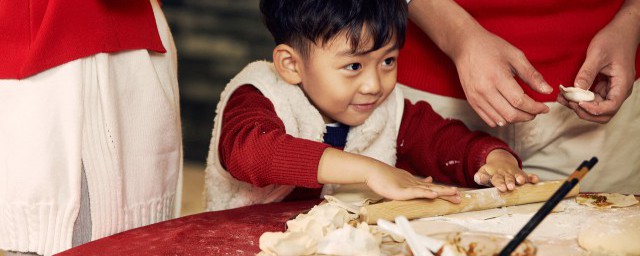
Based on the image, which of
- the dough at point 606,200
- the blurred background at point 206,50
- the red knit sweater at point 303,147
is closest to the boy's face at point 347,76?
the red knit sweater at point 303,147

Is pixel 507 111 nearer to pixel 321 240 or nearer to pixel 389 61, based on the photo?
pixel 389 61

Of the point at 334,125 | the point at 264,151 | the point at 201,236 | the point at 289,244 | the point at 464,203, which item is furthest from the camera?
the point at 334,125

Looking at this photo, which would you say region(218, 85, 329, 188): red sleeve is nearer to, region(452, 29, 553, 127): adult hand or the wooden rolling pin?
the wooden rolling pin

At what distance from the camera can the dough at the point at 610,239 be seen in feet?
3.83

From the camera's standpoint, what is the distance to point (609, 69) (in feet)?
5.51

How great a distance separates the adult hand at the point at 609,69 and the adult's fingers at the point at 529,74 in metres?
0.11

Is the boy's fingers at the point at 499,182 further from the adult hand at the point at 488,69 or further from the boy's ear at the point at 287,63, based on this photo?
the boy's ear at the point at 287,63

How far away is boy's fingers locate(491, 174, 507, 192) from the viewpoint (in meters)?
1.44

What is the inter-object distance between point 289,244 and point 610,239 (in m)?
0.47

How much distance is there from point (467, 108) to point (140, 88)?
780 mm

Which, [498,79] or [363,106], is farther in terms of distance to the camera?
[363,106]

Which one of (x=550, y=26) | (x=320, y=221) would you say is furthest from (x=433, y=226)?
(x=550, y=26)

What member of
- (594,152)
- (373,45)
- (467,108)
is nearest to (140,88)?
(373,45)

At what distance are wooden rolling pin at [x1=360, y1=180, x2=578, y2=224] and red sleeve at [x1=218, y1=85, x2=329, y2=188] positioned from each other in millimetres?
204
